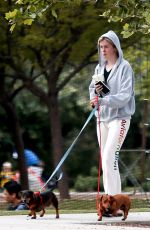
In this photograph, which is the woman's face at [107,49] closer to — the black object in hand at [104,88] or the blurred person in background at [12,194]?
the black object in hand at [104,88]

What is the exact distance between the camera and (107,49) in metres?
9.61

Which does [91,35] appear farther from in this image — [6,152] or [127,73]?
[6,152]

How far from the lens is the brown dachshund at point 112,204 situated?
29.1 ft

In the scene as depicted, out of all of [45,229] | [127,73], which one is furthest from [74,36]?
[45,229]

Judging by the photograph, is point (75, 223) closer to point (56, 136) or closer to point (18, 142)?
point (56, 136)

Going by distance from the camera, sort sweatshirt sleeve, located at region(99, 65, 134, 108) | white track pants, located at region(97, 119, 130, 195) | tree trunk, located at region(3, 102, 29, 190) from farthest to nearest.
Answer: tree trunk, located at region(3, 102, 29, 190), white track pants, located at region(97, 119, 130, 195), sweatshirt sleeve, located at region(99, 65, 134, 108)

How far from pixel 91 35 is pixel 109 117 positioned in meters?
8.77

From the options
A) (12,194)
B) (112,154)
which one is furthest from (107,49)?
(12,194)

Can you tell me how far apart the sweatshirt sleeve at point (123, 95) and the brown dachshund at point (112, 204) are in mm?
1082

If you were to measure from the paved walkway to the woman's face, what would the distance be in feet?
6.43

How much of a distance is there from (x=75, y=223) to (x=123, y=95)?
1598mm

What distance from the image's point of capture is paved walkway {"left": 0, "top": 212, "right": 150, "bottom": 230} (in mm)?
8422

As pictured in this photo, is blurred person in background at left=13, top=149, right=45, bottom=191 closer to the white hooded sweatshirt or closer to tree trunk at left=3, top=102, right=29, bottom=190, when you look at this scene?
tree trunk at left=3, top=102, right=29, bottom=190

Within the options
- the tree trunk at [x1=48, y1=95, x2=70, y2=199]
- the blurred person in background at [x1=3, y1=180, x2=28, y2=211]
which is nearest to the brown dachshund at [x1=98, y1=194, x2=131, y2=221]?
the blurred person in background at [x1=3, y1=180, x2=28, y2=211]
